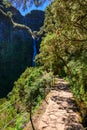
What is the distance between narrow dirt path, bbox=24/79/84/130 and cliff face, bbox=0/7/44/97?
5333cm

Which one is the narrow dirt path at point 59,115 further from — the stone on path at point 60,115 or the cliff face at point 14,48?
the cliff face at point 14,48

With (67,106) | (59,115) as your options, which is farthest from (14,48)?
(59,115)

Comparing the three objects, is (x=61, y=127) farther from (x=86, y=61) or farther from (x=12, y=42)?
(x=12, y=42)

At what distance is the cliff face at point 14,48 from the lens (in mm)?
69438

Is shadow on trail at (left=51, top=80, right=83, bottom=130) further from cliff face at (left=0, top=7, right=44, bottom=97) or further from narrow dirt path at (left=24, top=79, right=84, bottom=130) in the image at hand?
cliff face at (left=0, top=7, right=44, bottom=97)

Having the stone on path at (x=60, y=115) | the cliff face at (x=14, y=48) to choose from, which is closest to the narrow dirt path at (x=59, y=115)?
the stone on path at (x=60, y=115)

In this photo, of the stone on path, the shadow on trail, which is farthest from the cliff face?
the stone on path

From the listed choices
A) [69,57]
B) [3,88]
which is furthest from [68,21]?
[3,88]

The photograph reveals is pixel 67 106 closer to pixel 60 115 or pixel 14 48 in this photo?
pixel 60 115

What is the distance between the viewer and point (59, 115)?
37.5 ft

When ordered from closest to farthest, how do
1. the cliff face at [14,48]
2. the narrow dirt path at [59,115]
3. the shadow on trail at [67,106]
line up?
1. the narrow dirt path at [59,115]
2. the shadow on trail at [67,106]
3. the cliff face at [14,48]

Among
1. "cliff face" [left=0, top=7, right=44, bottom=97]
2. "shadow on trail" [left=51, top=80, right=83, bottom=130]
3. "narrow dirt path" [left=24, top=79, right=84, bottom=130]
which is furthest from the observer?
"cliff face" [left=0, top=7, right=44, bottom=97]

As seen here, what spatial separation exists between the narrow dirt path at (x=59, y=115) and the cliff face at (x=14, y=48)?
175 feet

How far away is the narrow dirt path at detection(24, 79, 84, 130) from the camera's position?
10125mm
